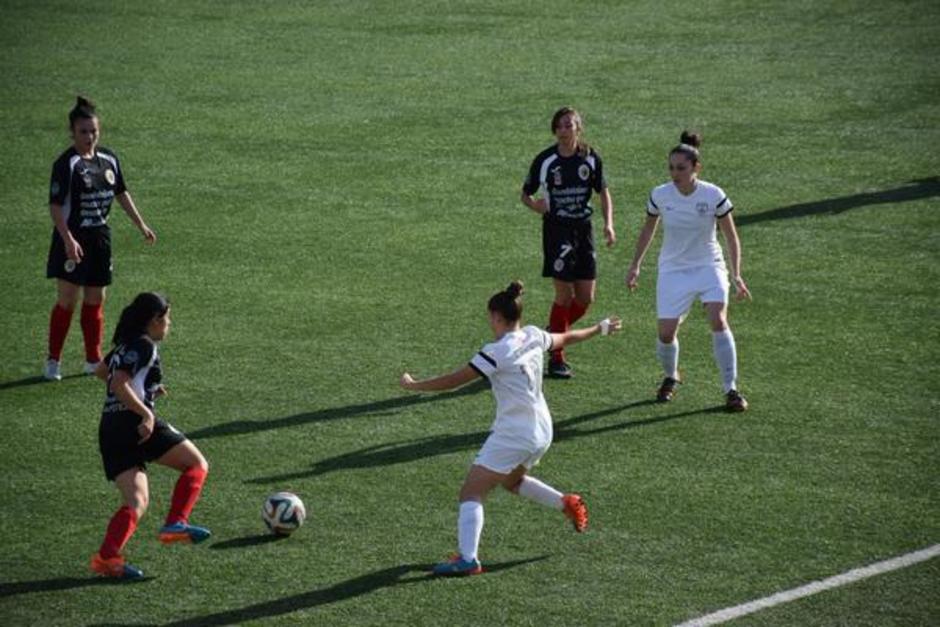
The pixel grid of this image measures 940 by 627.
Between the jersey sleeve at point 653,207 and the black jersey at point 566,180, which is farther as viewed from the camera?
the black jersey at point 566,180

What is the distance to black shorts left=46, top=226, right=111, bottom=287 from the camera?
557 inches

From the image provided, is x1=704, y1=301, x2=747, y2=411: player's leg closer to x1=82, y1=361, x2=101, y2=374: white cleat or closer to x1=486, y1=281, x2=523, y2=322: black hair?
x1=486, y1=281, x2=523, y2=322: black hair

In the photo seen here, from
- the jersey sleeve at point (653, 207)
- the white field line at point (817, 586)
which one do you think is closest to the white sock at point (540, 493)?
the white field line at point (817, 586)

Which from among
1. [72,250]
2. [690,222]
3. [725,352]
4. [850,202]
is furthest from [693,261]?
[850,202]

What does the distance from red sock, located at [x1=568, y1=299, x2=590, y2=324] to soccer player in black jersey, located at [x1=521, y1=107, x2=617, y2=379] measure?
11 centimetres

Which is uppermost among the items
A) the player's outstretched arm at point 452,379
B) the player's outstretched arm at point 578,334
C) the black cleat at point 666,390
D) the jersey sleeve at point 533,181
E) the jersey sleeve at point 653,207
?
the jersey sleeve at point 533,181

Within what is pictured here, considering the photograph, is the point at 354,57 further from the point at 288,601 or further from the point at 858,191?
the point at 288,601

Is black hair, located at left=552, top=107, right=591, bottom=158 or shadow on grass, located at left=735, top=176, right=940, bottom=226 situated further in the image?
shadow on grass, located at left=735, top=176, right=940, bottom=226

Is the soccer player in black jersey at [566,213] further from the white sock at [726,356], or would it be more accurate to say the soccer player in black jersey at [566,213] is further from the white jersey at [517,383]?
the white jersey at [517,383]

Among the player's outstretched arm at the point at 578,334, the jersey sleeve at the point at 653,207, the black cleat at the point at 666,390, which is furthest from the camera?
the black cleat at the point at 666,390

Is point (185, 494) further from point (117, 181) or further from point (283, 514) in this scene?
point (117, 181)

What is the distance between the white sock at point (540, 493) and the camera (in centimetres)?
1048

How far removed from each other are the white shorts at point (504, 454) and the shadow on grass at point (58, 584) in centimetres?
243

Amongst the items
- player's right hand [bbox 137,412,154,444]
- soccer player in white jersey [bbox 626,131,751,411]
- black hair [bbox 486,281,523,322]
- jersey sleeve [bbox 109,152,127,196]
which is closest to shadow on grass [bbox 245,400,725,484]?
soccer player in white jersey [bbox 626,131,751,411]
